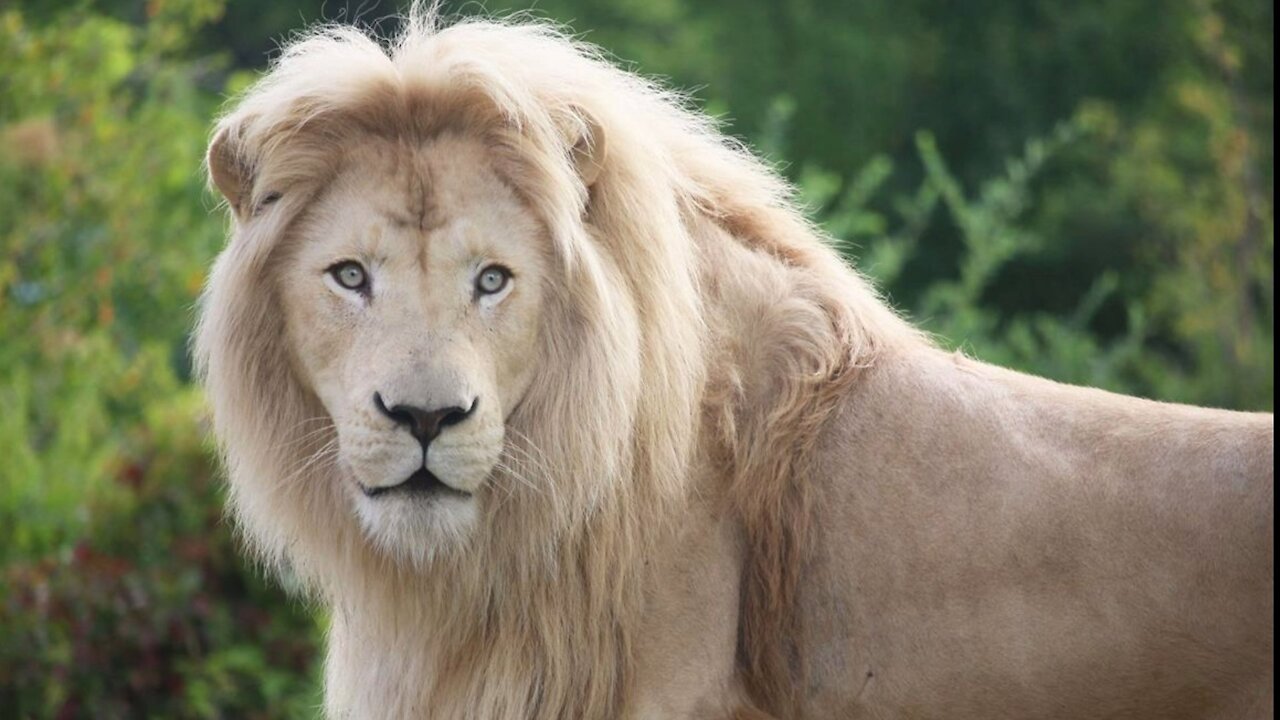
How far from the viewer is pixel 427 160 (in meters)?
3.21

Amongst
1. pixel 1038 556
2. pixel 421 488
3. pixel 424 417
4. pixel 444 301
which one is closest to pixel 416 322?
pixel 444 301

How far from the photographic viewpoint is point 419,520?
3.09 m

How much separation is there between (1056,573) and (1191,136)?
732 inches

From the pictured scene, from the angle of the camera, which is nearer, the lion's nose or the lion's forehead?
the lion's nose

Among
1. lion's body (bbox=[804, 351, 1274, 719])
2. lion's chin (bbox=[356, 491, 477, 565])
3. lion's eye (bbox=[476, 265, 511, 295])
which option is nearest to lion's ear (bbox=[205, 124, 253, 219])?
lion's eye (bbox=[476, 265, 511, 295])

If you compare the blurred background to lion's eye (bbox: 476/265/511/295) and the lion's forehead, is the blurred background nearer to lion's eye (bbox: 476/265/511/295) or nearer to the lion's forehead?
the lion's forehead

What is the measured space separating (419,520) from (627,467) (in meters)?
0.45

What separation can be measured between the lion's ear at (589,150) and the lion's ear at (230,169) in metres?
0.66

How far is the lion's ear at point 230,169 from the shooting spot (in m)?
3.30

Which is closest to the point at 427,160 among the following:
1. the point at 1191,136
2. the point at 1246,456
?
the point at 1246,456

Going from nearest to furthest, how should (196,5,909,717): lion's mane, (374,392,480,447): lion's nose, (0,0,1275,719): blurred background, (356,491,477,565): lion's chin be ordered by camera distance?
(374,392,480,447): lion's nose < (356,491,477,565): lion's chin < (196,5,909,717): lion's mane < (0,0,1275,719): blurred background

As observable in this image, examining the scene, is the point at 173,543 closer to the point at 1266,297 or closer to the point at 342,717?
the point at 342,717

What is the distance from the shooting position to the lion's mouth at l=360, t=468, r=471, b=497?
305 cm

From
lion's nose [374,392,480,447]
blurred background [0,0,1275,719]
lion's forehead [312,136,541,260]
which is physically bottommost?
blurred background [0,0,1275,719]
